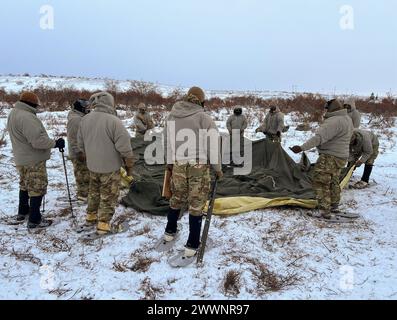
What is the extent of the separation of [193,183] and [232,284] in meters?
1.05

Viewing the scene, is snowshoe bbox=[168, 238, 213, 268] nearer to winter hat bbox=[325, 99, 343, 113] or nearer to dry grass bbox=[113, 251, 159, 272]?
dry grass bbox=[113, 251, 159, 272]

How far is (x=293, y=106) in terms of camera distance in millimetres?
18141

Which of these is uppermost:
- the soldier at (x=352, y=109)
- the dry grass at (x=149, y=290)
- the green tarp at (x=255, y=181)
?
the soldier at (x=352, y=109)

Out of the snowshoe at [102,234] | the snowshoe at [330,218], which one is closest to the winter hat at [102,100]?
the snowshoe at [102,234]

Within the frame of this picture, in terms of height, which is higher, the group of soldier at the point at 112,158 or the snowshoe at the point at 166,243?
the group of soldier at the point at 112,158

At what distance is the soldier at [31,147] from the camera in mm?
4125

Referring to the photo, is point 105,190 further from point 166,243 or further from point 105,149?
point 166,243

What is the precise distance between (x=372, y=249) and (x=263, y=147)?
3370mm

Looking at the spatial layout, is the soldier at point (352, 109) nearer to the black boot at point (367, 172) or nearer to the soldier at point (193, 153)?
the black boot at point (367, 172)

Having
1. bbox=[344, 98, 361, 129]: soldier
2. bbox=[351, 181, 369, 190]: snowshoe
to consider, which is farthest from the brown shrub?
bbox=[351, 181, 369, 190]: snowshoe

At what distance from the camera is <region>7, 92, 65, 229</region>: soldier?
4.12 metres

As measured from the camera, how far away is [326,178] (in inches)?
190
